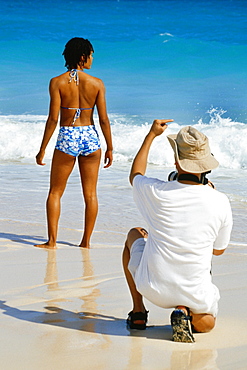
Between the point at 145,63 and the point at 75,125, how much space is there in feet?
108

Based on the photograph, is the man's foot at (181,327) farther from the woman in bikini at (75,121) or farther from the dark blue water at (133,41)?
the dark blue water at (133,41)

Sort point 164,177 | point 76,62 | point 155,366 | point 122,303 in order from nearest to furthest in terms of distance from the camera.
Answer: point 155,366 < point 122,303 < point 76,62 < point 164,177

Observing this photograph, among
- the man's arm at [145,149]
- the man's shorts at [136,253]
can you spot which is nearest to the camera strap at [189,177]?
the man's arm at [145,149]

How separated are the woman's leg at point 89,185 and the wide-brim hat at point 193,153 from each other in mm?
2377

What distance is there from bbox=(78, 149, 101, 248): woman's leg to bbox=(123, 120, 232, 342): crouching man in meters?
2.24

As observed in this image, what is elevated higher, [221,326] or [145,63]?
[145,63]

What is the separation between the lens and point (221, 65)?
120ft

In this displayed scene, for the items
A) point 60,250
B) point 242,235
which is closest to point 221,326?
point 60,250

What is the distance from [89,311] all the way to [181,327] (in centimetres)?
70

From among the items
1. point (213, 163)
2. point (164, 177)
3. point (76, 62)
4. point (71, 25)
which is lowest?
point (164, 177)

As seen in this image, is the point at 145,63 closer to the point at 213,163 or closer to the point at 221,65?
the point at 221,65

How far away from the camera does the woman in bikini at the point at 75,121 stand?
495 centimetres

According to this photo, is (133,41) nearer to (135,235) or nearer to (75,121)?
(75,121)

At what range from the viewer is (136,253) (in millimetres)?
3041
